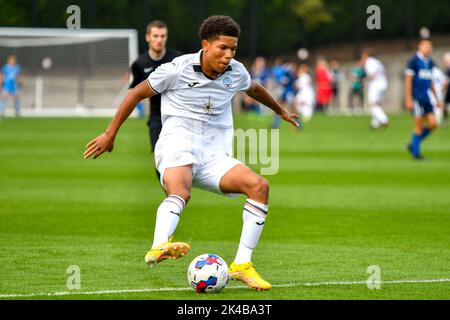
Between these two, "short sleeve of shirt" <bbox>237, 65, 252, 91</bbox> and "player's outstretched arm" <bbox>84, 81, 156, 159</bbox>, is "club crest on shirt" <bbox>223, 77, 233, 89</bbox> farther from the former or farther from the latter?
"player's outstretched arm" <bbox>84, 81, 156, 159</bbox>

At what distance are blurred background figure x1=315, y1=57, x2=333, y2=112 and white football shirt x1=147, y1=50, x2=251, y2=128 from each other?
38.4m

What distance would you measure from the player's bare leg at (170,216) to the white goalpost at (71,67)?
3401cm

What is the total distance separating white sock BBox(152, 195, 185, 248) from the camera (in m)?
7.57

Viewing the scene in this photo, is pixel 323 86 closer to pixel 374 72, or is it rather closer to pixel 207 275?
pixel 374 72

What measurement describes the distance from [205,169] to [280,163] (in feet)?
43.6

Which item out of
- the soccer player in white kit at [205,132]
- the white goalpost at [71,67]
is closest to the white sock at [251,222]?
the soccer player in white kit at [205,132]

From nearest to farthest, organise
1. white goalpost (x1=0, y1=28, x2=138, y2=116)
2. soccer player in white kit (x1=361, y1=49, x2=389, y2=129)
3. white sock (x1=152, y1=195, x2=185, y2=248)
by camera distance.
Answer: white sock (x1=152, y1=195, x2=185, y2=248) < soccer player in white kit (x1=361, y1=49, x2=389, y2=129) < white goalpost (x1=0, y1=28, x2=138, y2=116)

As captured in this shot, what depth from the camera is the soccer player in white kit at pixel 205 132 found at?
26.1ft

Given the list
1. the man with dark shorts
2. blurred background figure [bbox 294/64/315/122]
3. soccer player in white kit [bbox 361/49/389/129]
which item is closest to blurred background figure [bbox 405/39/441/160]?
the man with dark shorts

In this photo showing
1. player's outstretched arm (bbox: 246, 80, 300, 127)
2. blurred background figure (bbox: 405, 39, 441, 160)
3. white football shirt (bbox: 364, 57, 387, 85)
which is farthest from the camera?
white football shirt (bbox: 364, 57, 387, 85)

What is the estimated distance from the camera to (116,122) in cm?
804

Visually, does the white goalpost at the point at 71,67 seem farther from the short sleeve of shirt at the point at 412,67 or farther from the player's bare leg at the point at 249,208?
the player's bare leg at the point at 249,208

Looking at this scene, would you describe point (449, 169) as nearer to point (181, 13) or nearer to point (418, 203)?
point (418, 203)
